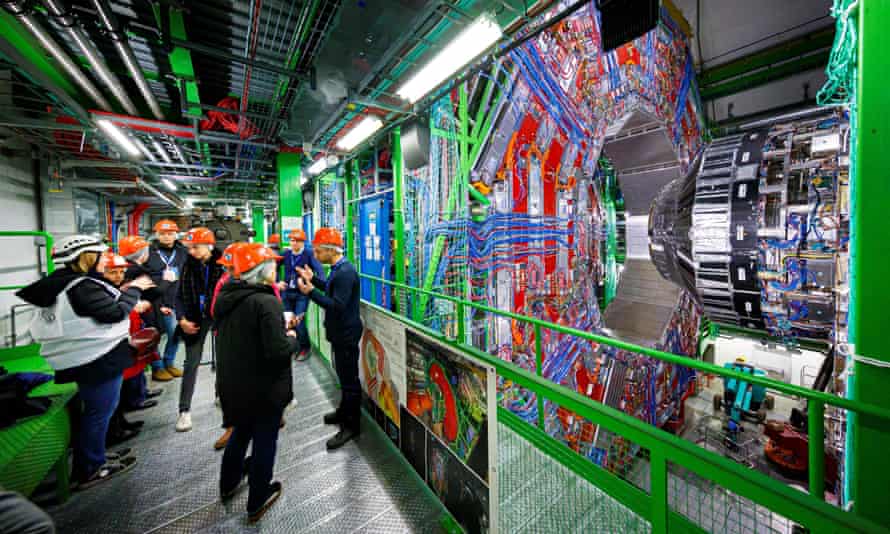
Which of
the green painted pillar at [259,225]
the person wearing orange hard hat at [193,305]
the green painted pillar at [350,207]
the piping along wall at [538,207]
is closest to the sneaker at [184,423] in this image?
the person wearing orange hard hat at [193,305]

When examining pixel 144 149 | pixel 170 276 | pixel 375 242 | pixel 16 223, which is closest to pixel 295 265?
pixel 375 242

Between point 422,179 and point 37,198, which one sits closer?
point 422,179

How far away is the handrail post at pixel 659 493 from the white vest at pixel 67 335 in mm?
2957

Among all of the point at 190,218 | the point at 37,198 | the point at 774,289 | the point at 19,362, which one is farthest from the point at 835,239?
the point at 190,218

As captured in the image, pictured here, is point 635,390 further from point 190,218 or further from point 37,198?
point 190,218

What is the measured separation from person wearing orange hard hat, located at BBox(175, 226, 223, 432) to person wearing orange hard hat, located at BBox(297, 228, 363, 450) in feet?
3.34

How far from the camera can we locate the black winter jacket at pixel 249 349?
174 cm

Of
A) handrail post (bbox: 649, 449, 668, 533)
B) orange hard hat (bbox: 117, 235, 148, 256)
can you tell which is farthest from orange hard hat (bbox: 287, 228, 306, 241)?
handrail post (bbox: 649, 449, 668, 533)

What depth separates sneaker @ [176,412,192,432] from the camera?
2.83m

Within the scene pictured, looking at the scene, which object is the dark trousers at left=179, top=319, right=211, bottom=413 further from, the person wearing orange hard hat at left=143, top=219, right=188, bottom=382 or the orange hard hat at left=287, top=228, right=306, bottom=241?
the orange hard hat at left=287, top=228, right=306, bottom=241

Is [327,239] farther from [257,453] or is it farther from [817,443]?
[817,443]

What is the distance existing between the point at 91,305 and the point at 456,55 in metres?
2.84

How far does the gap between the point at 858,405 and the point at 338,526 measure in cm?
247

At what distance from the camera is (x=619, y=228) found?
5.29 m
